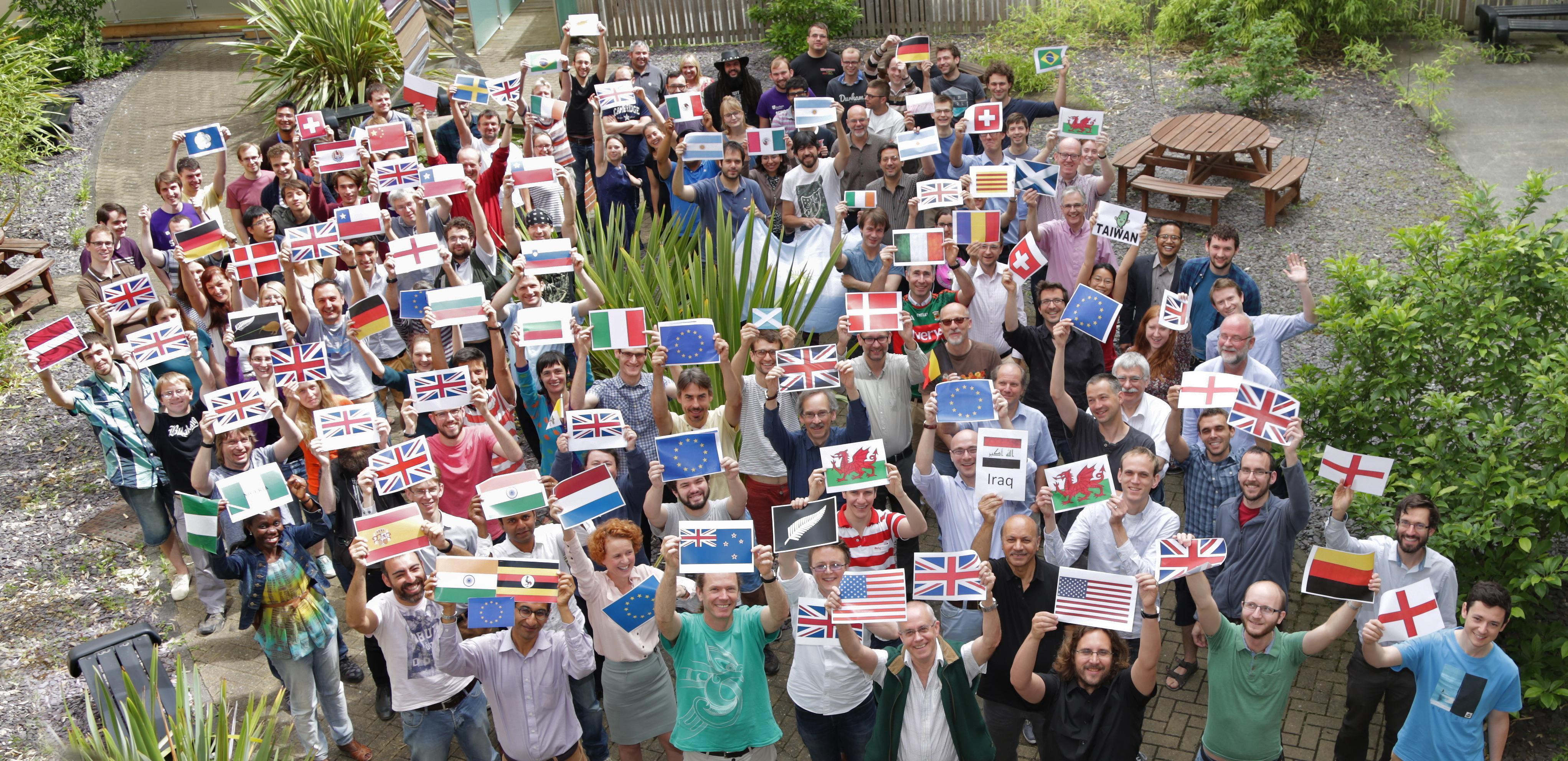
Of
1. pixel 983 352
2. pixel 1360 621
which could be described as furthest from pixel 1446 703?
pixel 983 352

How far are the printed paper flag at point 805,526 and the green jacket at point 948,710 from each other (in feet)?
2.64

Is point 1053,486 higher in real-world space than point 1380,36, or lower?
lower

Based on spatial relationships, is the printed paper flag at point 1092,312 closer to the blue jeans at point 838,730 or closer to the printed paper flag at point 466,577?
the blue jeans at point 838,730

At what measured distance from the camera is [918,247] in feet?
29.0

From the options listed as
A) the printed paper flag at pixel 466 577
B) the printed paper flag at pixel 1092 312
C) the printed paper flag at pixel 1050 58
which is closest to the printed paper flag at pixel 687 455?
the printed paper flag at pixel 466 577

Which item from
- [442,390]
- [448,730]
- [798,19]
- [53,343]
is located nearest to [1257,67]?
[798,19]

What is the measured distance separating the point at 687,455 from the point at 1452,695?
3.87m

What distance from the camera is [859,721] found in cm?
627

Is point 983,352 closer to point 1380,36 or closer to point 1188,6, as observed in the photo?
point 1188,6

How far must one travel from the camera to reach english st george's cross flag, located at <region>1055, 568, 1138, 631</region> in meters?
5.73

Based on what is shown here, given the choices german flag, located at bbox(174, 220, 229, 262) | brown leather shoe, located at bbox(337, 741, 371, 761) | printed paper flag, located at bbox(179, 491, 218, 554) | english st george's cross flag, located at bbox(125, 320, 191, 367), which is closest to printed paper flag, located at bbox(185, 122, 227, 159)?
german flag, located at bbox(174, 220, 229, 262)

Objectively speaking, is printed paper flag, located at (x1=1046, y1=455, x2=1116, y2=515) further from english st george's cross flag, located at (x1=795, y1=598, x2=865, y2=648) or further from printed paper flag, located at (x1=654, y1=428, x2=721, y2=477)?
printed paper flag, located at (x1=654, y1=428, x2=721, y2=477)

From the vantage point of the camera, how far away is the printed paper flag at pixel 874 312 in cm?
785

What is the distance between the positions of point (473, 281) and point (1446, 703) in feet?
22.9
